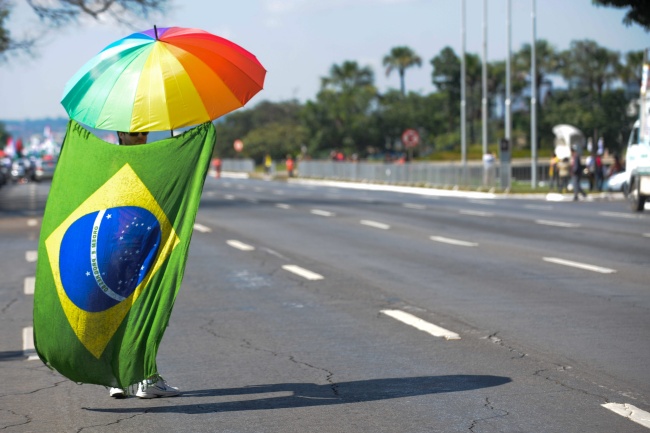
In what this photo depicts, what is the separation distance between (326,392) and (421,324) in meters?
3.12

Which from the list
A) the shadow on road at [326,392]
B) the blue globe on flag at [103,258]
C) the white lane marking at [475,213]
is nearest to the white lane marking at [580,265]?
the shadow on road at [326,392]

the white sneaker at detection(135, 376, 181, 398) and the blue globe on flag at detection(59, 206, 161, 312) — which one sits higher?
the blue globe on flag at detection(59, 206, 161, 312)

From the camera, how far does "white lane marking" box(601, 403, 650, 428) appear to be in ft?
21.7

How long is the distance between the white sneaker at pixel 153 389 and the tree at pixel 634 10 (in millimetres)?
25427

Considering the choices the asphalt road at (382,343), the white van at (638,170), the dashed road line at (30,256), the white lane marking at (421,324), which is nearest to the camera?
the asphalt road at (382,343)

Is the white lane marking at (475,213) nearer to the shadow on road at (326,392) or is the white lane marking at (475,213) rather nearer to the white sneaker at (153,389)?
the shadow on road at (326,392)

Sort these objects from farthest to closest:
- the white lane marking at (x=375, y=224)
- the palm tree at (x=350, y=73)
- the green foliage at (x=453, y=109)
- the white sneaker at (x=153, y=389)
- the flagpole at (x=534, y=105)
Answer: the palm tree at (x=350, y=73) → the green foliage at (x=453, y=109) → the flagpole at (x=534, y=105) → the white lane marking at (x=375, y=224) → the white sneaker at (x=153, y=389)

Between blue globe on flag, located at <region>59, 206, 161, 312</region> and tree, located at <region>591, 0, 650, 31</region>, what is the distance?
84.7ft

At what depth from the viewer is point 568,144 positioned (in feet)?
172

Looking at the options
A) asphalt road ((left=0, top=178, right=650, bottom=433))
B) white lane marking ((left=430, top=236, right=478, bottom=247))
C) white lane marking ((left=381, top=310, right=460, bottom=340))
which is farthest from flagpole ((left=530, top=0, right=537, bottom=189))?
white lane marking ((left=381, top=310, right=460, bottom=340))

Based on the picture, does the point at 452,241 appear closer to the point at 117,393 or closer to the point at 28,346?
the point at 28,346

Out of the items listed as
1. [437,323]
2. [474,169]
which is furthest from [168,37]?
[474,169]

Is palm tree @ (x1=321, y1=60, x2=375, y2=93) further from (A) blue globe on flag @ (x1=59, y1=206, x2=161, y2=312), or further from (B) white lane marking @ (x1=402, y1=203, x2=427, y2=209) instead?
(A) blue globe on flag @ (x1=59, y1=206, x2=161, y2=312)

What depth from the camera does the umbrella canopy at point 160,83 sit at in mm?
6957
